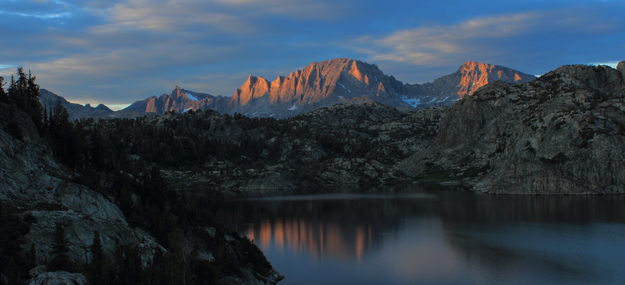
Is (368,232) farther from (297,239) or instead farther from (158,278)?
(158,278)

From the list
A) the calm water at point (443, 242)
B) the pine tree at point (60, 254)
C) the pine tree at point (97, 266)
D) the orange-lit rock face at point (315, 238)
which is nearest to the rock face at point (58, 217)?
the pine tree at point (60, 254)

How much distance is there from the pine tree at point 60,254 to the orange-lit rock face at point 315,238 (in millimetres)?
58229

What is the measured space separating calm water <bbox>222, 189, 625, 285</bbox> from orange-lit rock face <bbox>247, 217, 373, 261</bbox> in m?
0.22

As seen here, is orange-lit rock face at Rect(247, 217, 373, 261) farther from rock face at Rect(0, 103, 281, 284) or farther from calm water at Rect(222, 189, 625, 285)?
rock face at Rect(0, 103, 281, 284)

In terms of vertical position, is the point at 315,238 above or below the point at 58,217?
below

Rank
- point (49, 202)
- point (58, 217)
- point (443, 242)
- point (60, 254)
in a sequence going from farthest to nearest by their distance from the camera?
1. point (443, 242)
2. point (49, 202)
3. point (58, 217)
4. point (60, 254)

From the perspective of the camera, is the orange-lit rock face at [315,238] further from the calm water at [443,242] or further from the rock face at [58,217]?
the rock face at [58,217]

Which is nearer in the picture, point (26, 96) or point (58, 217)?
point (58, 217)

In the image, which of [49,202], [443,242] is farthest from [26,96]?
[443,242]

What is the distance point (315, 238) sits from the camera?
4919 inches

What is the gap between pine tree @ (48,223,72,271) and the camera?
48.6 metres

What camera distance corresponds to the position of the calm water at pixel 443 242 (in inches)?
3364

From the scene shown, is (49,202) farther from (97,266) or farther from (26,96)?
(26,96)

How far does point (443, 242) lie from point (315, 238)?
28357 millimetres
